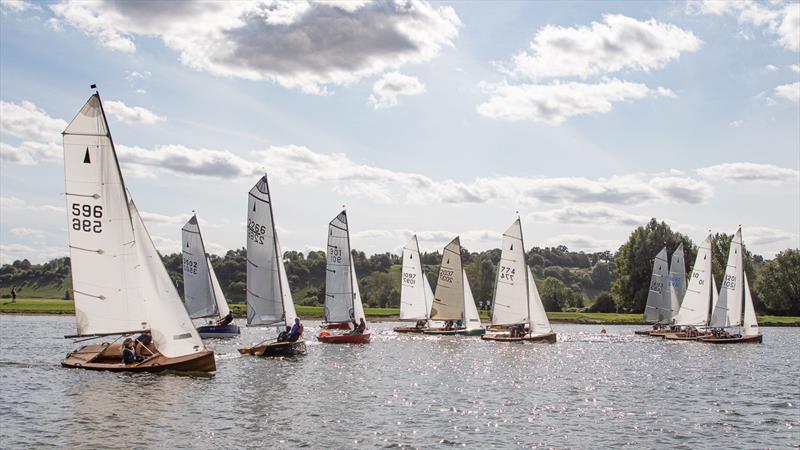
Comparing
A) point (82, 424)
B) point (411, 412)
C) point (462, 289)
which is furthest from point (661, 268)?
point (82, 424)

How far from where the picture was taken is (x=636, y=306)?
125m

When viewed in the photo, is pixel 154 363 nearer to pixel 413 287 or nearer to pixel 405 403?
pixel 405 403

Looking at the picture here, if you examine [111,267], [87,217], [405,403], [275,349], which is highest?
[87,217]

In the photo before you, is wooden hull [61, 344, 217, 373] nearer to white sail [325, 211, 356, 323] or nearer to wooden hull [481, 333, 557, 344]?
white sail [325, 211, 356, 323]

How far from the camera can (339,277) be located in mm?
65938

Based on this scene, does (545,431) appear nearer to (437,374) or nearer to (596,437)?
(596,437)

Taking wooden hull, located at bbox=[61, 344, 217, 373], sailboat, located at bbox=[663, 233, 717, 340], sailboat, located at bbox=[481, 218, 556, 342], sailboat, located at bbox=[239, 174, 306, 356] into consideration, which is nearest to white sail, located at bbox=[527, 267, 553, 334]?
sailboat, located at bbox=[481, 218, 556, 342]

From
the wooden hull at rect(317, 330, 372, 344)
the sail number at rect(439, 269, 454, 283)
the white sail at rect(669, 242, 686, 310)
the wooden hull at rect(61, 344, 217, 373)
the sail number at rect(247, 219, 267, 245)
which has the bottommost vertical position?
the wooden hull at rect(317, 330, 372, 344)

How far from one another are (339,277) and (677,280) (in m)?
42.4

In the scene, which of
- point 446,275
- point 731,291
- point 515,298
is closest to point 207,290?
point 446,275

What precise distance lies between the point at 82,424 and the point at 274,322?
29.4 metres

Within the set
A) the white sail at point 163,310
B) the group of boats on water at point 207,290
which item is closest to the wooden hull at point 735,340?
the group of boats on water at point 207,290

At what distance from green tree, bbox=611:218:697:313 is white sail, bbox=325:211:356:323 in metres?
72.3

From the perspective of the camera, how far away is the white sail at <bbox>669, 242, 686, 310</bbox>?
86812mm
